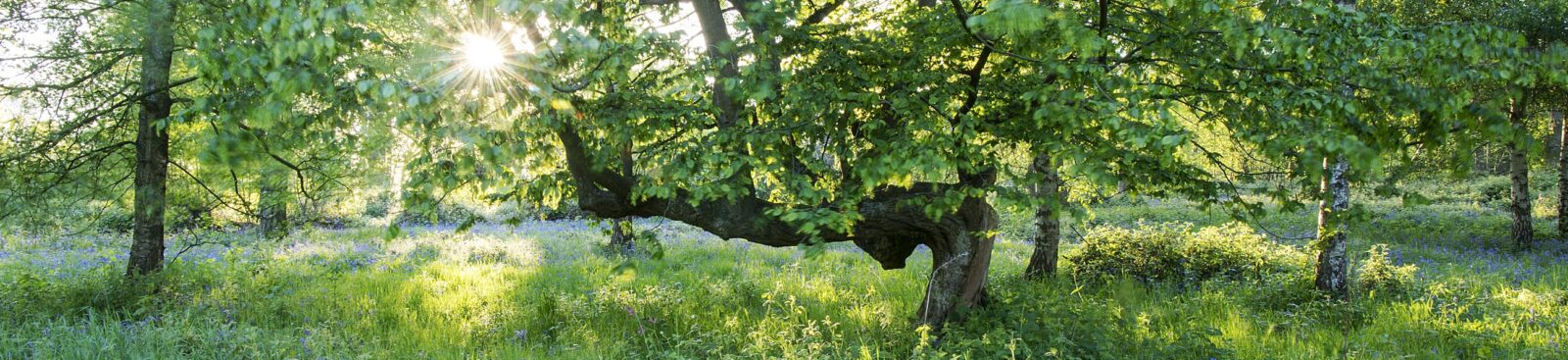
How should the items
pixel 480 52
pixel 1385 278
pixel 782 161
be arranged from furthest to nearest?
pixel 1385 278 < pixel 782 161 < pixel 480 52

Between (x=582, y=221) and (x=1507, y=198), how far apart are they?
30585 millimetres

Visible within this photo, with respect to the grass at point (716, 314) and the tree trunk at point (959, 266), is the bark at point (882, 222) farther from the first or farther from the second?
the grass at point (716, 314)

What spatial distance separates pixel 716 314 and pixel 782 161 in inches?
143

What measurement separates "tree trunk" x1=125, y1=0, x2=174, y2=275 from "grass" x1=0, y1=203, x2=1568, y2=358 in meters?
0.36

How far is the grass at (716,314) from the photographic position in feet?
19.6

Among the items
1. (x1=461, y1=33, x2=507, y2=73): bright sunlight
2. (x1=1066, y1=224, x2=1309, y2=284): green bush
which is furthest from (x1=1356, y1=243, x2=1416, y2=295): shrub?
(x1=461, y1=33, x2=507, y2=73): bright sunlight

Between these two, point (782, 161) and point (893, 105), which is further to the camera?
point (782, 161)

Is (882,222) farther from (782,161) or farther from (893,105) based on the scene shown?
(893,105)

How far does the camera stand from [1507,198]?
24.1 m

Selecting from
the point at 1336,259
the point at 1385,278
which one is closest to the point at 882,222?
the point at 1336,259

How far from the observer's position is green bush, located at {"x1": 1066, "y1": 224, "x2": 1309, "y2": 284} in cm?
976

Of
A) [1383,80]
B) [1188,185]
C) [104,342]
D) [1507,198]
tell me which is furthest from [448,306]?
[1507,198]

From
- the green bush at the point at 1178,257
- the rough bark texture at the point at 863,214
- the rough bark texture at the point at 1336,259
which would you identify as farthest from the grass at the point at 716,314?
the green bush at the point at 1178,257

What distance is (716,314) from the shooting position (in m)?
7.67
